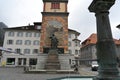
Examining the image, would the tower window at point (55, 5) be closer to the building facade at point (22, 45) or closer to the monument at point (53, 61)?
the monument at point (53, 61)

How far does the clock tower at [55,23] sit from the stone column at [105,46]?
2548cm

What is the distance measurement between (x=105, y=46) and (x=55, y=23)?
1076 inches

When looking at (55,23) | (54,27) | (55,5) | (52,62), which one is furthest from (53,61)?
(55,5)

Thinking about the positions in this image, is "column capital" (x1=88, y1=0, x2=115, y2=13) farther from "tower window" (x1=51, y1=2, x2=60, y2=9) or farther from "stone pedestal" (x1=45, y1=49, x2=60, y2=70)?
"tower window" (x1=51, y1=2, x2=60, y2=9)

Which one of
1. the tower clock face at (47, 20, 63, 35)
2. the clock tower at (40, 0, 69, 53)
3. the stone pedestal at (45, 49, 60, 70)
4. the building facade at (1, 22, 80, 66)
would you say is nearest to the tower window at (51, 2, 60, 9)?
the clock tower at (40, 0, 69, 53)

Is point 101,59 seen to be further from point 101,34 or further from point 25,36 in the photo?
point 25,36

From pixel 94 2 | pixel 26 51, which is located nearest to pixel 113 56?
pixel 94 2

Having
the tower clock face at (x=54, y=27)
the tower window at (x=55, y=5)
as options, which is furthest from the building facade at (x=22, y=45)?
the tower window at (x=55, y=5)

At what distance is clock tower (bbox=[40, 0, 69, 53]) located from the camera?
31578 mm

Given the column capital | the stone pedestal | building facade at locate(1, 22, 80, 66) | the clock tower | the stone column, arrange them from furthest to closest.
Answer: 1. building facade at locate(1, 22, 80, 66)
2. the clock tower
3. the stone pedestal
4. the column capital
5. the stone column

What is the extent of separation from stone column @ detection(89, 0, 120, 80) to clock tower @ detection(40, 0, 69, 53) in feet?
83.6

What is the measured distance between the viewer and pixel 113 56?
5637 mm

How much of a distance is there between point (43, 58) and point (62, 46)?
4.61m

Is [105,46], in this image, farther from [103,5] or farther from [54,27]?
[54,27]
